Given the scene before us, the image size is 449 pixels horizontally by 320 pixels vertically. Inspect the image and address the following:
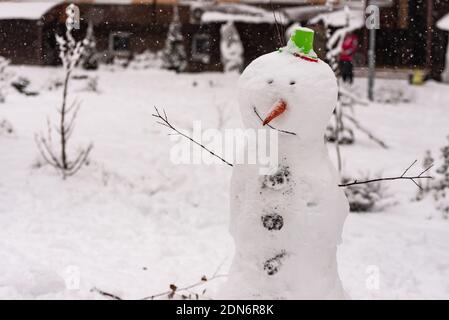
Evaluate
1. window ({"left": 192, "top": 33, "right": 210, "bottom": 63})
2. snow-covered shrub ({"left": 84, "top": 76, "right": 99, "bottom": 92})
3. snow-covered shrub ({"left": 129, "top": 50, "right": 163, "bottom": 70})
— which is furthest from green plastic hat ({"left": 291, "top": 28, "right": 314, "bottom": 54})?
window ({"left": 192, "top": 33, "right": 210, "bottom": 63})

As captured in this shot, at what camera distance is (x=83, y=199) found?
269 inches

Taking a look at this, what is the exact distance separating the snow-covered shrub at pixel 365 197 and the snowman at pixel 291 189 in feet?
12.7

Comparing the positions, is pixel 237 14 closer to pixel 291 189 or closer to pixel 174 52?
pixel 174 52

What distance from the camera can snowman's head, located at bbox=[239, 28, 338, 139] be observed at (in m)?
2.83

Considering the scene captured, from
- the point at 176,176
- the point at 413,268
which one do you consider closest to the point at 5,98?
the point at 176,176

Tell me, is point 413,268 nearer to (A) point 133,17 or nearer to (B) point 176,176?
(B) point 176,176

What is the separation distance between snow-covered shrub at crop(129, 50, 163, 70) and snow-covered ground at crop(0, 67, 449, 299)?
23.4 ft

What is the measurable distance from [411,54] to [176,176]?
1454 centimetres

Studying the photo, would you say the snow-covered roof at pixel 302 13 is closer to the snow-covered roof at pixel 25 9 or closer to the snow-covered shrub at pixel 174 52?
the snow-covered shrub at pixel 174 52

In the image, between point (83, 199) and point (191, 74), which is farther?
point (191, 74)

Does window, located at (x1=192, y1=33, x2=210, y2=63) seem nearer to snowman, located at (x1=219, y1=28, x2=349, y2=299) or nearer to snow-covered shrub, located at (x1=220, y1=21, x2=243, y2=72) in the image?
snow-covered shrub, located at (x1=220, y1=21, x2=243, y2=72)

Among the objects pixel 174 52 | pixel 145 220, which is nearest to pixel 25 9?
pixel 174 52

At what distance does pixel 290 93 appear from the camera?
9.27ft
